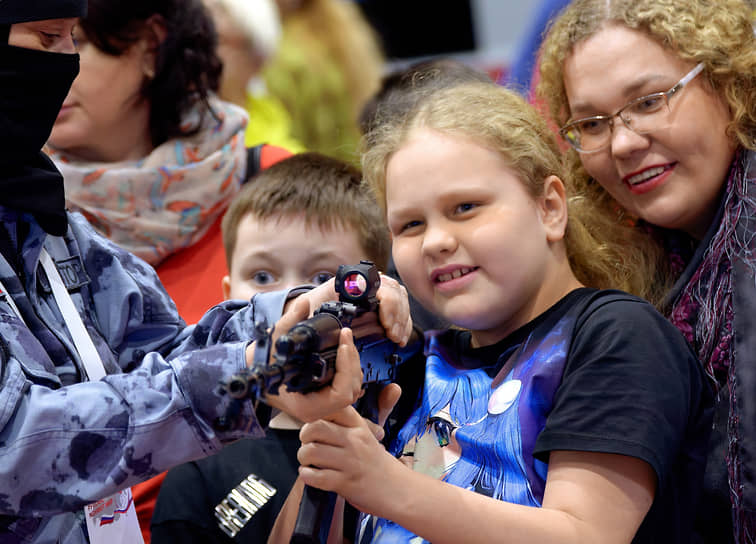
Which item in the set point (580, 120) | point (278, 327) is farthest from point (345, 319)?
point (580, 120)

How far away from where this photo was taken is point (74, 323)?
59.9 inches

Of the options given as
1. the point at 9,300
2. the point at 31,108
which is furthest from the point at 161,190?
the point at 9,300

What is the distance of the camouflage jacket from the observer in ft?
4.20

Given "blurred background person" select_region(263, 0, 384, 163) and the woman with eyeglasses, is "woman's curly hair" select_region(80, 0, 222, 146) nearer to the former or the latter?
the woman with eyeglasses

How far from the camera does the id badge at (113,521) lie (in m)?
1.46

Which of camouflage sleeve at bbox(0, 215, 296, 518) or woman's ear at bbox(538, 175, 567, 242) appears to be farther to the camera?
woman's ear at bbox(538, 175, 567, 242)

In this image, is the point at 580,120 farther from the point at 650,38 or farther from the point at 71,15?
the point at 71,15

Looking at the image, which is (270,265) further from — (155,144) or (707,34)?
(707,34)

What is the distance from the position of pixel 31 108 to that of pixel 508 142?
0.85 metres

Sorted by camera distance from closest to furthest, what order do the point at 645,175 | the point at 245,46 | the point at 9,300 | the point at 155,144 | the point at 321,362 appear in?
1. the point at 321,362
2. the point at 9,300
3. the point at 645,175
4. the point at 155,144
5. the point at 245,46

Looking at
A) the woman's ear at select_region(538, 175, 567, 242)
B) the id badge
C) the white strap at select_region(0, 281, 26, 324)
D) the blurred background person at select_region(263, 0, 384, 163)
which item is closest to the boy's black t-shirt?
the woman's ear at select_region(538, 175, 567, 242)

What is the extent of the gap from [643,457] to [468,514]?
274mm

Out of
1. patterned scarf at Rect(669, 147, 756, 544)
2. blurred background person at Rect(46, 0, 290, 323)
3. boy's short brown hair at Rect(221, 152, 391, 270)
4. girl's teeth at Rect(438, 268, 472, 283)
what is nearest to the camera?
girl's teeth at Rect(438, 268, 472, 283)

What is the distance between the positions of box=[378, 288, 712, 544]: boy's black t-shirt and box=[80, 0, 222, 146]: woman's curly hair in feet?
4.45
